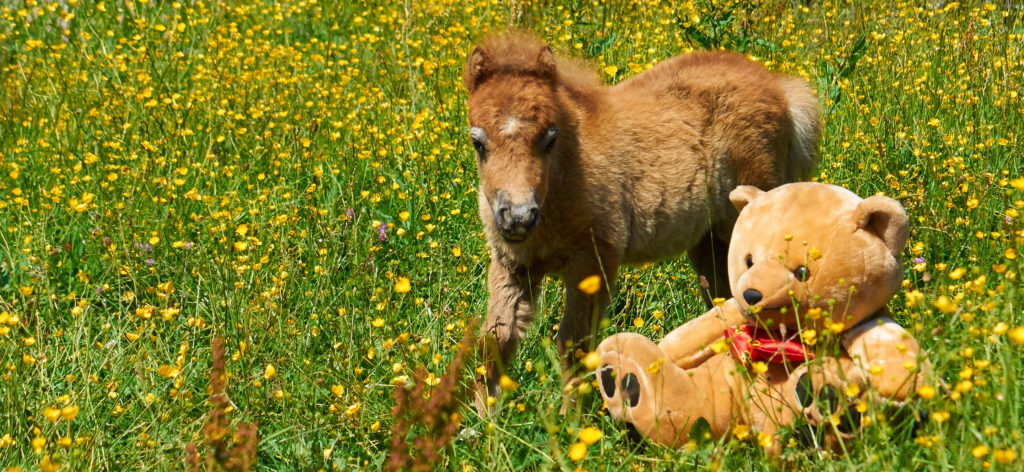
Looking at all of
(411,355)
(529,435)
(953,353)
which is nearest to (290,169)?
(411,355)

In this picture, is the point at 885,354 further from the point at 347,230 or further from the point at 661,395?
the point at 347,230

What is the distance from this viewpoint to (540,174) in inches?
127

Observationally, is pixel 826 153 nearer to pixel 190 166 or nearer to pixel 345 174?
pixel 345 174

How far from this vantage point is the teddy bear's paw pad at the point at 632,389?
9.43 feet

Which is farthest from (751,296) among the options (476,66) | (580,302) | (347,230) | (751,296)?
(347,230)

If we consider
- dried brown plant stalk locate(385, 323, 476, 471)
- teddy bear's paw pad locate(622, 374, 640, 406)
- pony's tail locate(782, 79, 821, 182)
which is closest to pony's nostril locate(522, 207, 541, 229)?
teddy bear's paw pad locate(622, 374, 640, 406)

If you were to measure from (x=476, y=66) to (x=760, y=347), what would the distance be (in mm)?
1367

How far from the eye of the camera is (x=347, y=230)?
408 centimetres

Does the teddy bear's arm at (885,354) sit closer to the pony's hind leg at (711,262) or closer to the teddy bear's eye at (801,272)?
the teddy bear's eye at (801,272)

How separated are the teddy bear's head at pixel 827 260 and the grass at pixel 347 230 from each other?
16 cm

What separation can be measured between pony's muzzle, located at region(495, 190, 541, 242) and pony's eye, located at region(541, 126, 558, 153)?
245 millimetres

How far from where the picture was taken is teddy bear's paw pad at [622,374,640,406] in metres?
2.88

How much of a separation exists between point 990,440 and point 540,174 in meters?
1.55

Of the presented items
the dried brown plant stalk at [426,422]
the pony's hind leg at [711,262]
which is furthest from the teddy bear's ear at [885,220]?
the pony's hind leg at [711,262]
